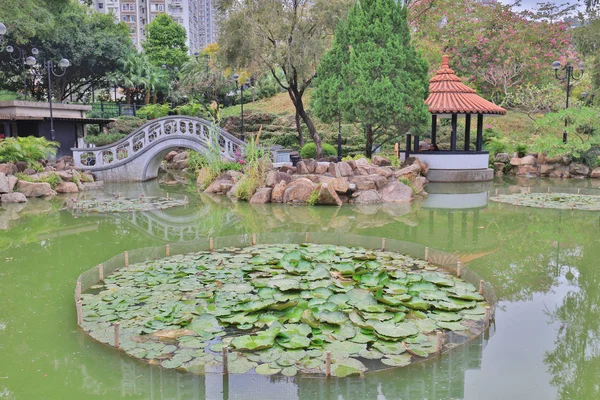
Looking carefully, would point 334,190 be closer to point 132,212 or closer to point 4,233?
point 132,212

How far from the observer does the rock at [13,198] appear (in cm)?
1394

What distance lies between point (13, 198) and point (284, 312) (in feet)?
37.3

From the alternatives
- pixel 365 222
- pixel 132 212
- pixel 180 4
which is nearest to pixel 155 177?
pixel 132 212

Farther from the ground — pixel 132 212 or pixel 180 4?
pixel 180 4

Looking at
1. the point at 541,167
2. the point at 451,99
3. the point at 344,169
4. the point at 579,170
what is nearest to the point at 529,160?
the point at 541,167

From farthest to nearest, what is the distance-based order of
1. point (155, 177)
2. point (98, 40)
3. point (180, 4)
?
point (180, 4) < point (98, 40) < point (155, 177)

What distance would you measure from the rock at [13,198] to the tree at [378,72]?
372 inches

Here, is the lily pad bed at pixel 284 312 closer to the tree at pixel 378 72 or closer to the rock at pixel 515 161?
the tree at pixel 378 72

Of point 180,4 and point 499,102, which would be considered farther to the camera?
point 180,4

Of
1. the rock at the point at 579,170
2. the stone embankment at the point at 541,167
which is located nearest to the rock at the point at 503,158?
the stone embankment at the point at 541,167

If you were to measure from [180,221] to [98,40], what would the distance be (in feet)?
80.0

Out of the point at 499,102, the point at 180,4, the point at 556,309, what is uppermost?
Result: the point at 180,4

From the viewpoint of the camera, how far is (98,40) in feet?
104

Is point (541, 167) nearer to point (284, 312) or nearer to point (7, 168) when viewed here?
point (284, 312)
